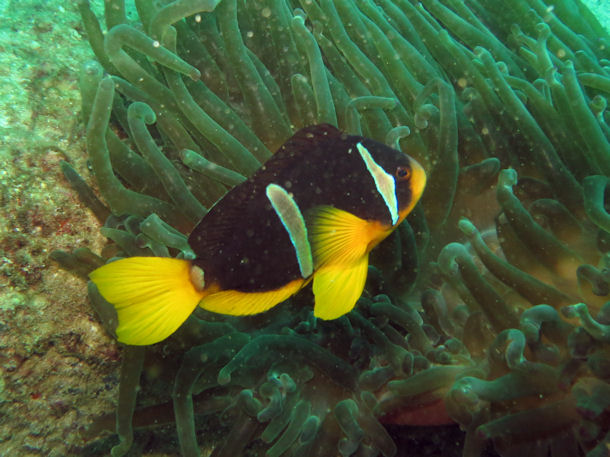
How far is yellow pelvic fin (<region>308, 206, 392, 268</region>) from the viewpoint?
1.03m

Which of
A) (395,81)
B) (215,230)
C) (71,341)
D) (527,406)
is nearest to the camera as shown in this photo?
(215,230)

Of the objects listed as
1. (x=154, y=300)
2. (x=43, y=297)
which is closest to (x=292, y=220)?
(x=154, y=300)

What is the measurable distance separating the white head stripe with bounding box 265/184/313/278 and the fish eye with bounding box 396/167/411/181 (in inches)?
9.8

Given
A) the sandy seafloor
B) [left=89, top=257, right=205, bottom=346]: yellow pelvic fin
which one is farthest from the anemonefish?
the sandy seafloor

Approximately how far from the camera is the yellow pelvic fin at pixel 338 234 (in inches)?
40.7

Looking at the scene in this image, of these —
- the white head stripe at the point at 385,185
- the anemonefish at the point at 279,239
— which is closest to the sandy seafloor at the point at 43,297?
the anemonefish at the point at 279,239

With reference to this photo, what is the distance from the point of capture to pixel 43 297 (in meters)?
1.48

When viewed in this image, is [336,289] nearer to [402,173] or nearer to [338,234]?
[338,234]

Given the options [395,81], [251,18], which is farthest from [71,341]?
[395,81]

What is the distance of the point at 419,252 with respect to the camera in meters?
1.54

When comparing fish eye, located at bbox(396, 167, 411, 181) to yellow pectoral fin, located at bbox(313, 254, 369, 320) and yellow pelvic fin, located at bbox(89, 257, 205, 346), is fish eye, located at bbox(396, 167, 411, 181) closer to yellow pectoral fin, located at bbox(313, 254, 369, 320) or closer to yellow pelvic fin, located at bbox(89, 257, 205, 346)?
yellow pectoral fin, located at bbox(313, 254, 369, 320)

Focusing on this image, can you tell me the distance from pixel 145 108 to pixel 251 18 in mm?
624

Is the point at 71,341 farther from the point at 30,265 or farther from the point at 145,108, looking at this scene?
the point at 145,108

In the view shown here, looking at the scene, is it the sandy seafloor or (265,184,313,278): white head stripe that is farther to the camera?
the sandy seafloor
